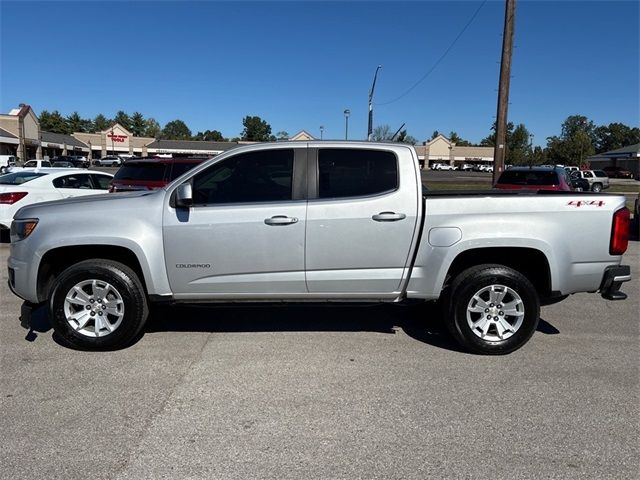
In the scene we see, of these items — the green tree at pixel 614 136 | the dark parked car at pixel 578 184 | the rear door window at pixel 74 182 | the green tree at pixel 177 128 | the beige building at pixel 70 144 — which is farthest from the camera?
the green tree at pixel 177 128

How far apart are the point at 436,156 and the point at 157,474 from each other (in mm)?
127297

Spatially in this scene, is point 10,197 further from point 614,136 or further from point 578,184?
point 614,136

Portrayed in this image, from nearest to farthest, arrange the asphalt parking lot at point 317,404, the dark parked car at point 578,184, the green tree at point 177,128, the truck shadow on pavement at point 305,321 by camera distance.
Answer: the asphalt parking lot at point 317,404, the truck shadow on pavement at point 305,321, the dark parked car at point 578,184, the green tree at point 177,128

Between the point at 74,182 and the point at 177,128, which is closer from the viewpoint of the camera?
the point at 74,182

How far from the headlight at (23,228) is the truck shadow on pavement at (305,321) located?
1036mm

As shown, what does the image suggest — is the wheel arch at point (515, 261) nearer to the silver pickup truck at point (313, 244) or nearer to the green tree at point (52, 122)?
the silver pickup truck at point (313, 244)

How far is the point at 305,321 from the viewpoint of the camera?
5723 mm

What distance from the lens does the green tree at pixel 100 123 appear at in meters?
134

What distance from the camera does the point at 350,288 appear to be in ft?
15.5

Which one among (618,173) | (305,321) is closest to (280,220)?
(305,321)

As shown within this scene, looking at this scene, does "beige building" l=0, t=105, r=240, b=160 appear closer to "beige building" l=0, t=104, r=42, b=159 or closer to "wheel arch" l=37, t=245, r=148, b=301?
"beige building" l=0, t=104, r=42, b=159

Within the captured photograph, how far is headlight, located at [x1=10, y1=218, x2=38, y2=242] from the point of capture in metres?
4.72

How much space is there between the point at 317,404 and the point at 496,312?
6.34 ft

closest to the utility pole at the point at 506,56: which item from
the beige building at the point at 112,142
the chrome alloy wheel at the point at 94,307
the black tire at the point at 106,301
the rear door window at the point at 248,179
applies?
the rear door window at the point at 248,179
